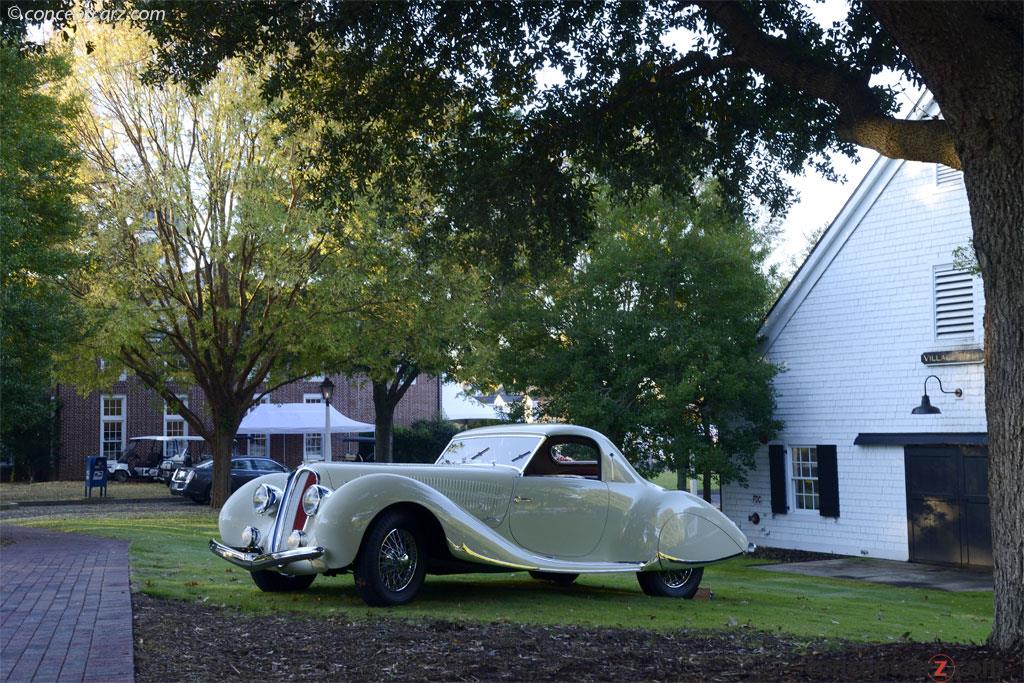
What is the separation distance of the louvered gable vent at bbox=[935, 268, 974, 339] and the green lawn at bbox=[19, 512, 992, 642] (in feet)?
17.7

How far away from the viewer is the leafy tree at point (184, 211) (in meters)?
22.7

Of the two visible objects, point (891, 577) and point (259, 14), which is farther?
point (891, 577)

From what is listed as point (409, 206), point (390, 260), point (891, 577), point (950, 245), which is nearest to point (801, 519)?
point (891, 577)

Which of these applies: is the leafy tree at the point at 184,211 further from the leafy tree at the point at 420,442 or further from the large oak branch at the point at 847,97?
the leafy tree at the point at 420,442

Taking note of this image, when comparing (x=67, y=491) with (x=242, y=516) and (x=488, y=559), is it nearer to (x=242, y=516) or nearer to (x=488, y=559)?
(x=242, y=516)

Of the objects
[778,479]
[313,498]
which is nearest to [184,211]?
[778,479]

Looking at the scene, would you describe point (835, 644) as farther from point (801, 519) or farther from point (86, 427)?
point (86, 427)

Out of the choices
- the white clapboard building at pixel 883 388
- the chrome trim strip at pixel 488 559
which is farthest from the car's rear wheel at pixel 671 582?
the white clapboard building at pixel 883 388

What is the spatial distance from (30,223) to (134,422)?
107ft

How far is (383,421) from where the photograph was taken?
37625 mm

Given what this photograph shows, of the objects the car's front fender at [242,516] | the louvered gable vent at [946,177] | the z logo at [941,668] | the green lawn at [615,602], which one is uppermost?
the louvered gable vent at [946,177]

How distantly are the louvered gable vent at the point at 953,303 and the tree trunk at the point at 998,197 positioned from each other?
540 inches

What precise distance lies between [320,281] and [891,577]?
43.4 ft

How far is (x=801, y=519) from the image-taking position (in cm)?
2211
